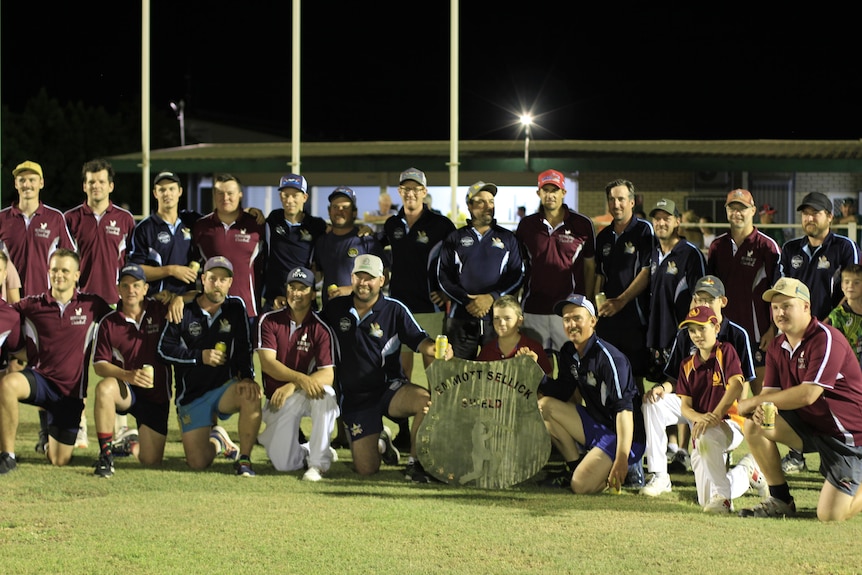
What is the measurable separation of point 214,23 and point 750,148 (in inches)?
1485

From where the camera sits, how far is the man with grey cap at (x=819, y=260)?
856 cm

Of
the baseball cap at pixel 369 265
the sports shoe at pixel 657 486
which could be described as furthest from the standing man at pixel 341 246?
the sports shoe at pixel 657 486

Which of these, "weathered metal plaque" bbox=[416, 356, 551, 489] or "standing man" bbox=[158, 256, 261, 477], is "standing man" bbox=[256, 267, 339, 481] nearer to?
"standing man" bbox=[158, 256, 261, 477]

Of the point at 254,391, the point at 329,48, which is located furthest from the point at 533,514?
the point at 329,48

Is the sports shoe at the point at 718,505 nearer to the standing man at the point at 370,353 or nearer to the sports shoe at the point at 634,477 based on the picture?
the sports shoe at the point at 634,477

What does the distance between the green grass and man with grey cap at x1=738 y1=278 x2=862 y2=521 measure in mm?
181

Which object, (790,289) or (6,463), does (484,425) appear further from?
(6,463)

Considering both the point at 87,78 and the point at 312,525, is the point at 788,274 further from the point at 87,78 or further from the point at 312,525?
the point at 87,78

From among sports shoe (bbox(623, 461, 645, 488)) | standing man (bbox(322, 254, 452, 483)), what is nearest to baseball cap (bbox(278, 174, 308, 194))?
standing man (bbox(322, 254, 452, 483))

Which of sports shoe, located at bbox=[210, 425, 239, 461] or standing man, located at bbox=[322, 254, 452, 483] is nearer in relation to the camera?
standing man, located at bbox=[322, 254, 452, 483]

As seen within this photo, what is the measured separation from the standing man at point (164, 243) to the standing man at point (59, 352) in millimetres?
679

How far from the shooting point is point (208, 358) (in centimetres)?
845

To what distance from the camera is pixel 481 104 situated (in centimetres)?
5572

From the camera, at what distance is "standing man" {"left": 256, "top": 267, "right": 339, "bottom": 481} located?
27.2ft
